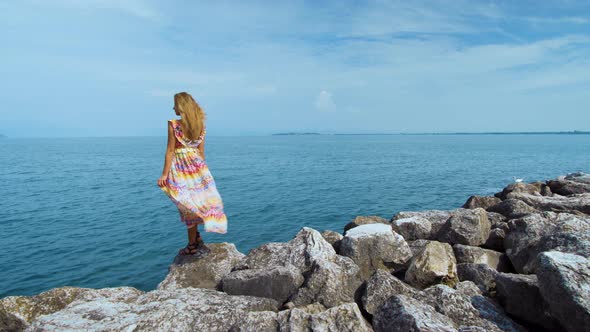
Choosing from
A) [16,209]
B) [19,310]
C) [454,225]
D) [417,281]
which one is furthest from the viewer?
[16,209]

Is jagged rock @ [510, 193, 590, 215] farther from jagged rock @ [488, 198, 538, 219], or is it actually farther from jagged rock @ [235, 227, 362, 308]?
jagged rock @ [235, 227, 362, 308]

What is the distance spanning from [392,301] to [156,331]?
3.27 m

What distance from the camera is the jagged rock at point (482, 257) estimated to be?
796cm

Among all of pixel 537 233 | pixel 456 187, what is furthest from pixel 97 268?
pixel 456 187

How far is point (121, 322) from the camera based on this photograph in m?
5.04

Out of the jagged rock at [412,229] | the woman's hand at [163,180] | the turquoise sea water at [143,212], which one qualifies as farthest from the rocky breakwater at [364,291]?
the turquoise sea water at [143,212]

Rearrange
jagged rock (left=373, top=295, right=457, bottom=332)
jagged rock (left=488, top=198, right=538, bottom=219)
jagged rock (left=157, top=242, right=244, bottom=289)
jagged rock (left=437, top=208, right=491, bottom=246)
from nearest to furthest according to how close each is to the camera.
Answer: jagged rock (left=373, top=295, right=457, bottom=332)
jagged rock (left=157, top=242, right=244, bottom=289)
jagged rock (left=437, top=208, right=491, bottom=246)
jagged rock (left=488, top=198, right=538, bottom=219)

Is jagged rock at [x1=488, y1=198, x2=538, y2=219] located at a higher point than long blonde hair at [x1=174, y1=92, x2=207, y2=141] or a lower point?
lower

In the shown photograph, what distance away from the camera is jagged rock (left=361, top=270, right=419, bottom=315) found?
5883 millimetres

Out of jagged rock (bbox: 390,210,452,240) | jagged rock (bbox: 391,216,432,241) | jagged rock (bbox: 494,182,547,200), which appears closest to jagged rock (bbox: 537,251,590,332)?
jagged rock (bbox: 390,210,452,240)

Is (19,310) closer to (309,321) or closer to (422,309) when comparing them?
(309,321)

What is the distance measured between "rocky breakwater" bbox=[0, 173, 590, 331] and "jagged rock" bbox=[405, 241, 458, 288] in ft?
0.06

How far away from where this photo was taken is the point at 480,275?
22.1 ft

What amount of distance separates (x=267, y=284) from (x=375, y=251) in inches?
114
